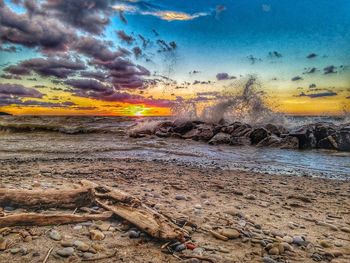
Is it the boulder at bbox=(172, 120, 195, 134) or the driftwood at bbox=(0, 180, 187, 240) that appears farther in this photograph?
the boulder at bbox=(172, 120, 195, 134)

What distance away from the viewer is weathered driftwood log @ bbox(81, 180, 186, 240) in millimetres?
2895

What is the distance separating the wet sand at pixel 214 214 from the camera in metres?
2.67

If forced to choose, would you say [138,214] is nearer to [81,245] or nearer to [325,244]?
[81,245]

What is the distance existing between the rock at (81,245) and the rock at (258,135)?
→ 13.5 m

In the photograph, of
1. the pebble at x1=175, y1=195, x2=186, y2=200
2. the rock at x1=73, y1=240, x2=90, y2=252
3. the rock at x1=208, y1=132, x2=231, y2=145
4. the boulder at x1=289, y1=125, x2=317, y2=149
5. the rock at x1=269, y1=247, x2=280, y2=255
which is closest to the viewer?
the rock at x1=73, y1=240, x2=90, y2=252

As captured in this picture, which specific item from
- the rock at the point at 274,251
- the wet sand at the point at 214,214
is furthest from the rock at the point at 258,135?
the rock at the point at 274,251

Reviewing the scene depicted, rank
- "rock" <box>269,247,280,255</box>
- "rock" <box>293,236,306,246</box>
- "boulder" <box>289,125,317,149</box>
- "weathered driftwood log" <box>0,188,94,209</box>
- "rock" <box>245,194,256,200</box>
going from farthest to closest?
"boulder" <box>289,125,317,149</box> < "rock" <box>245,194,256,200</box> < "weathered driftwood log" <box>0,188,94,209</box> < "rock" <box>293,236,306,246</box> < "rock" <box>269,247,280,255</box>

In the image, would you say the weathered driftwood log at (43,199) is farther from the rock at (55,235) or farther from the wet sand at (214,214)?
the rock at (55,235)

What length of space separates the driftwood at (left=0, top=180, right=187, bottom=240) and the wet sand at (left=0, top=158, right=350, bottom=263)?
0.11 metres

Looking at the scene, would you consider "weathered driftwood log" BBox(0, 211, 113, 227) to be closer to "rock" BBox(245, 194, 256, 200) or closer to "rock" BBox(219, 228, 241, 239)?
"rock" BBox(219, 228, 241, 239)

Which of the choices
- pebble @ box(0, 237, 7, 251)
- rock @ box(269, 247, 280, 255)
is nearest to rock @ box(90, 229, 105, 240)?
pebble @ box(0, 237, 7, 251)

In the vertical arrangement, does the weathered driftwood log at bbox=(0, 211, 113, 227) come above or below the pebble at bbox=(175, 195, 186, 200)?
above

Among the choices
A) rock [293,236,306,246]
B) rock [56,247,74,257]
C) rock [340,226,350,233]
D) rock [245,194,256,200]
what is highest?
rock [56,247,74,257]

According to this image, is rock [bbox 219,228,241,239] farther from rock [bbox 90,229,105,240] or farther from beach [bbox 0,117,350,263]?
rock [bbox 90,229,105,240]
